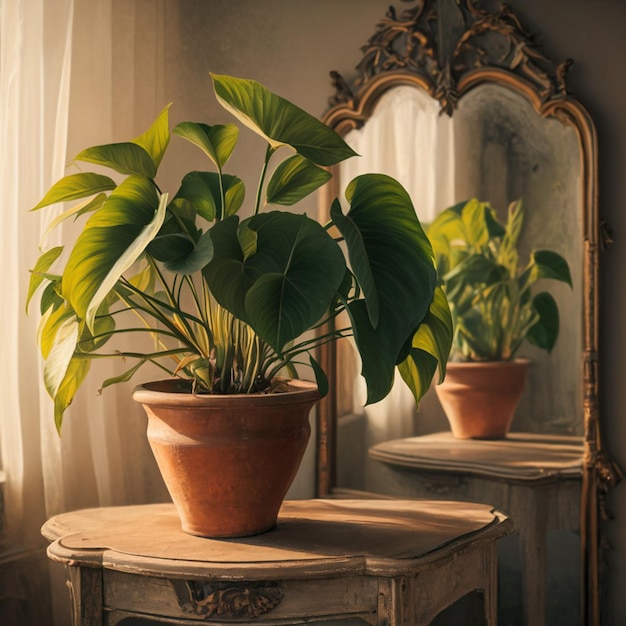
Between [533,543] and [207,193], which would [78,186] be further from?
[533,543]

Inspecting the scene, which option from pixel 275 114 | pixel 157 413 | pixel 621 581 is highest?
pixel 275 114

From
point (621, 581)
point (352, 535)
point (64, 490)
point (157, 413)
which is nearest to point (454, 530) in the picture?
point (352, 535)

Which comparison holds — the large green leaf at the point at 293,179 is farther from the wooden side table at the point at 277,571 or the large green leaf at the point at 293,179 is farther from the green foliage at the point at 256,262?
the wooden side table at the point at 277,571

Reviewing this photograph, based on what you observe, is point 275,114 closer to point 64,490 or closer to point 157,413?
point 157,413

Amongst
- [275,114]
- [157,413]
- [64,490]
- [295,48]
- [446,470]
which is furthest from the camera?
[295,48]

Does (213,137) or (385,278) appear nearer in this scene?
(385,278)

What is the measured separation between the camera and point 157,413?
4.67ft

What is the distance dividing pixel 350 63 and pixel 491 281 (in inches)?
26.5

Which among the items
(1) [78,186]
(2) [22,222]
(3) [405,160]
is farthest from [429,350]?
(2) [22,222]

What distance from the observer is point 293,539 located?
1424 mm

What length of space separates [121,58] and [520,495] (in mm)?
1395

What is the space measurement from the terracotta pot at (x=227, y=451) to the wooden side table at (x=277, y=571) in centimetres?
4

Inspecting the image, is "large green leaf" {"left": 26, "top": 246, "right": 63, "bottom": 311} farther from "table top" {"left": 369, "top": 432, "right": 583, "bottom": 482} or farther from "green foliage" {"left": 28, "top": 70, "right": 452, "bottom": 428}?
"table top" {"left": 369, "top": 432, "right": 583, "bottom": 482}

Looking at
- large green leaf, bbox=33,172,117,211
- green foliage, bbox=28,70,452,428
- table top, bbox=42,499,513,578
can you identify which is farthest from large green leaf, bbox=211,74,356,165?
table top, bbox=42,499,513,578
